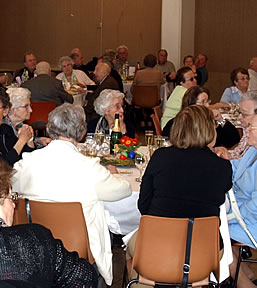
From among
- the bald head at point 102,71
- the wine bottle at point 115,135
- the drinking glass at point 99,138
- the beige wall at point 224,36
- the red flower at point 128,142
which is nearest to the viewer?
the red flower at point 128,142

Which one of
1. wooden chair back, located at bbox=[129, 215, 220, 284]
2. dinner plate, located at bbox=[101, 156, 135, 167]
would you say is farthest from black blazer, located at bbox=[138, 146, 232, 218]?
dinner plate, located at bbox=[101, 156, 135, 167]

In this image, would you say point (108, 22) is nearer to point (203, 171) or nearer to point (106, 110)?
point (106, 110)

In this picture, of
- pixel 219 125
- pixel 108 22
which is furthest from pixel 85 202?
pixel 108 22

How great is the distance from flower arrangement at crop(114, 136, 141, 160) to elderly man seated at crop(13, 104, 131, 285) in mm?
849

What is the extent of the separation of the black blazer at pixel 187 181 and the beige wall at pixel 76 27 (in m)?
10.9

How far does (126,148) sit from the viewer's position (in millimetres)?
4133

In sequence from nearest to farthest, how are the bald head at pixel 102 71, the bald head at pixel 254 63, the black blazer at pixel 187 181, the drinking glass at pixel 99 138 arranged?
the black blazer at pixel 187 181, the drinking glass at pixel 99 138, the bald head at pixel 102 71, the bald head at pixel 254 63

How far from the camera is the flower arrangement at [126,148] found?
4.03 m

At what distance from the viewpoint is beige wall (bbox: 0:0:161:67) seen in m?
13.8

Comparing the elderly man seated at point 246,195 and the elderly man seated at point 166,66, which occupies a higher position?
the elderly man seated at point 166,66

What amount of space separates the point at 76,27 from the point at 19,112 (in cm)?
1010

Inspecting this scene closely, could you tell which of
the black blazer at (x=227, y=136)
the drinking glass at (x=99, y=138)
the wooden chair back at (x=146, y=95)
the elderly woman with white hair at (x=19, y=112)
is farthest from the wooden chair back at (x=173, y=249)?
the wooden chair back at (x=146, y=95)

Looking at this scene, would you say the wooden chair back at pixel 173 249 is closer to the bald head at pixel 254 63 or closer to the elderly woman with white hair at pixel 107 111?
the elderly woman with white hair at pixel 107 111

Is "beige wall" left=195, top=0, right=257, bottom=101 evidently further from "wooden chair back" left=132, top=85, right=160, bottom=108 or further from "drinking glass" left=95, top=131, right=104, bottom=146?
"drinking glass" left=95, top=131, right=104, bottom=146
